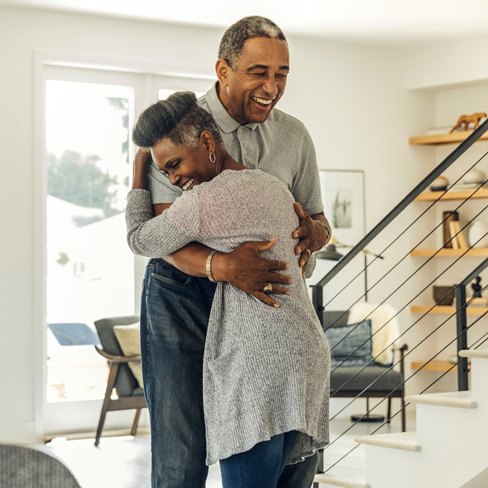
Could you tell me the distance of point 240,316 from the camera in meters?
1.31

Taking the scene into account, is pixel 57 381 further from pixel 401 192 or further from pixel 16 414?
pixel 401 192

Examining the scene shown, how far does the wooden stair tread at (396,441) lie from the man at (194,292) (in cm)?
136

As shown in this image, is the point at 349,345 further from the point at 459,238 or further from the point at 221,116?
the point at 221,116

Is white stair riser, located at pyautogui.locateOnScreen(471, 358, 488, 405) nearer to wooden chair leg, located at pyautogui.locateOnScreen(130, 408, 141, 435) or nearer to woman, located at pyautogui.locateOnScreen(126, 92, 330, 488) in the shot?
woman, located at pyautogui.locateOnScreen(126, 92, 330, 488)

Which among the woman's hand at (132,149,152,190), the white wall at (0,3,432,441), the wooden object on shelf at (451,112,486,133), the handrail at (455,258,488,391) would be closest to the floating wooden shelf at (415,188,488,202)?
the white wall at (0,3,432,441)

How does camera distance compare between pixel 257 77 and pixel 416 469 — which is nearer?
pixel 257 77

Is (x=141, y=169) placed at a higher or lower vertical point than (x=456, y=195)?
lower

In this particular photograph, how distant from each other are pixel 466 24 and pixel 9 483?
5.22 meters

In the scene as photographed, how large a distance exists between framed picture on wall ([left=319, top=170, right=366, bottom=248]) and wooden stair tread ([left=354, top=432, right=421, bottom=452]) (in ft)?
8.95

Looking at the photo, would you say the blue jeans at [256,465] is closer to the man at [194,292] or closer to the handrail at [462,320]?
the man at [194,292]

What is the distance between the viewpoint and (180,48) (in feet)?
16.7

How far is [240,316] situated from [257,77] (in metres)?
0.49

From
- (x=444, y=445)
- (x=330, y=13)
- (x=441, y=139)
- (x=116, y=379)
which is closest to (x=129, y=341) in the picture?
(x=116, y=379)

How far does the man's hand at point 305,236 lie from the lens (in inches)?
54.8
